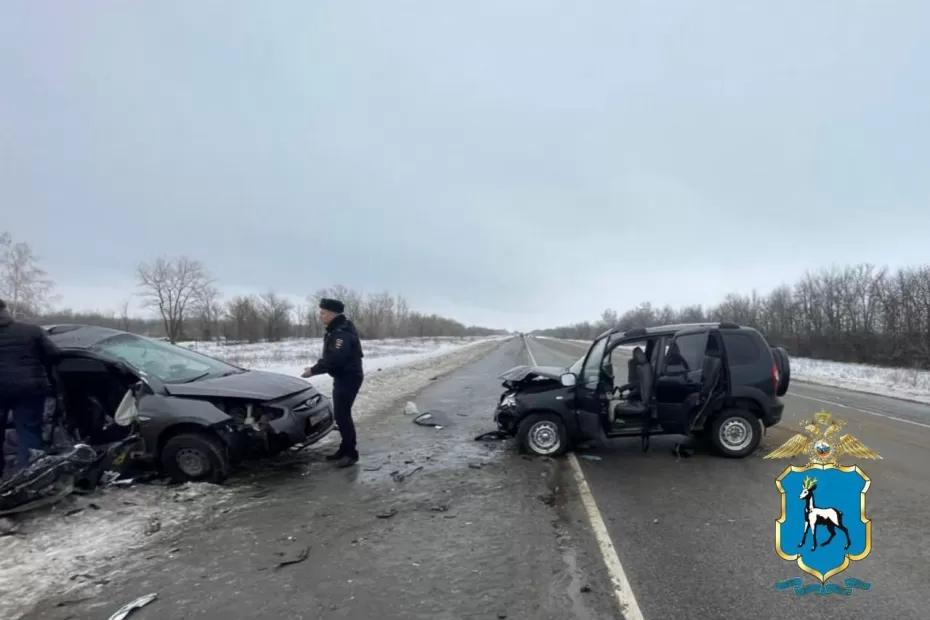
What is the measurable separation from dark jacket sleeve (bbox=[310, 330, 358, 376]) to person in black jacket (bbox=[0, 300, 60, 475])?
2.86 metres

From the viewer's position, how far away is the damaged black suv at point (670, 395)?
6.98 meters

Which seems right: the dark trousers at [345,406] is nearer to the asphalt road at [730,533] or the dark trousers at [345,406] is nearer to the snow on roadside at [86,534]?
the snow on roadside at [86,534]

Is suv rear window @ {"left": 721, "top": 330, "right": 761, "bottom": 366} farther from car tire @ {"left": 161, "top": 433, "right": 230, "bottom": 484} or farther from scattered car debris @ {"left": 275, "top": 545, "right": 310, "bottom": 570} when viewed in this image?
car tire @ {"left": 161, "top": 433, "right": 230, "bottom": 484}

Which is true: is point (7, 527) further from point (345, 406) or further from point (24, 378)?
point (345, 406)

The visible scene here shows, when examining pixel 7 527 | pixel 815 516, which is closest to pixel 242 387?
pixel 7 527

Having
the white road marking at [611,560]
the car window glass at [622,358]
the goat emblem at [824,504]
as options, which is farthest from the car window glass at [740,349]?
the goat emblem at [824,504]

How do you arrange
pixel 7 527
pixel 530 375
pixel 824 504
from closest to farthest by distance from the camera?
pixel 824 504 → pixel 7 527 → pixel 530 375

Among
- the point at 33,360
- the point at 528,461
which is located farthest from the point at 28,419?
the point at 528,461

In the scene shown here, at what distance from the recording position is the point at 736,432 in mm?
7000

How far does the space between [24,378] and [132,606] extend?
3.53 meters

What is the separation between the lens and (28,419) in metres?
5.69

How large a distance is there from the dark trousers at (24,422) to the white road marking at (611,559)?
5.96 metres

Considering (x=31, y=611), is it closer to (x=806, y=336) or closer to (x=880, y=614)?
(x=880, y=614)

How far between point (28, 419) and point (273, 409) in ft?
8.28
